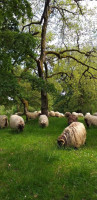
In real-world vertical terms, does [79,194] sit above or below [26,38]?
below

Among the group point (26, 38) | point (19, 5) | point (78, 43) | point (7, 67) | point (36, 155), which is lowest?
point (36, 155)

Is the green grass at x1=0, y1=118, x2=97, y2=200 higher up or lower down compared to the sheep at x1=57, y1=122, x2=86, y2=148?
lower down

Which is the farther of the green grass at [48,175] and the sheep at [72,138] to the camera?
the sheep at [72,138]

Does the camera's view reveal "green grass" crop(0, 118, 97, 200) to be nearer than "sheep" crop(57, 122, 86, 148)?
Yes

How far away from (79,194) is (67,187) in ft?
1.78

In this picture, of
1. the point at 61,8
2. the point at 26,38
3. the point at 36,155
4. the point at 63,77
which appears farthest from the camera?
the point at 63,77

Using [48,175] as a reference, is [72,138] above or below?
above

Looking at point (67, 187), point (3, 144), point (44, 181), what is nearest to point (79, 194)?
point (67, 187)

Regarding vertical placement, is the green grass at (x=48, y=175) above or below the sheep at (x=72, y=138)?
below

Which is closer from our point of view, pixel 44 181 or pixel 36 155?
pixel 44 181

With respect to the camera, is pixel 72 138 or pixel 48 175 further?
pixel 72 138

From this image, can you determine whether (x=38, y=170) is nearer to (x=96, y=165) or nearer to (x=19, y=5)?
(x=96, y=165)

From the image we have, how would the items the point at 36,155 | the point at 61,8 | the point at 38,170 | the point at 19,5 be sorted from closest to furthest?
the point at 38,170
the point at 36,155
the point at 19,5
the point at 61,8

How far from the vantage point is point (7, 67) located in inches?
512
